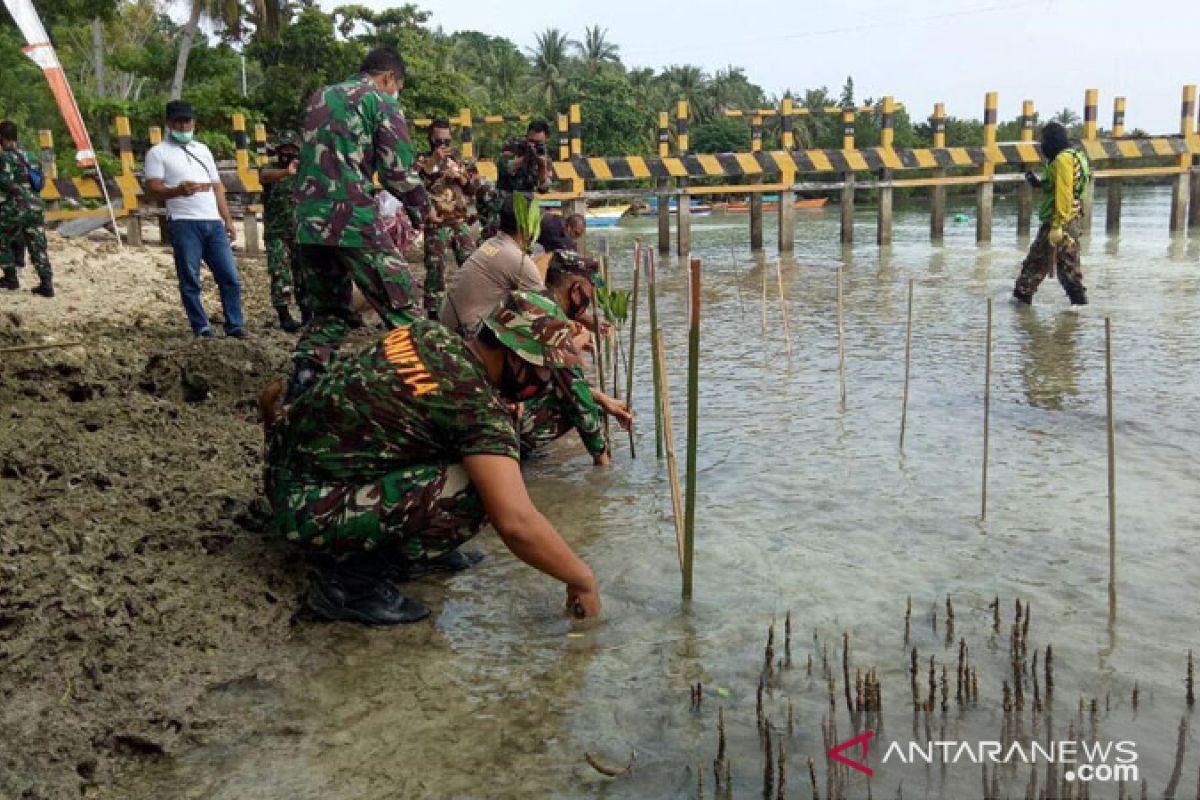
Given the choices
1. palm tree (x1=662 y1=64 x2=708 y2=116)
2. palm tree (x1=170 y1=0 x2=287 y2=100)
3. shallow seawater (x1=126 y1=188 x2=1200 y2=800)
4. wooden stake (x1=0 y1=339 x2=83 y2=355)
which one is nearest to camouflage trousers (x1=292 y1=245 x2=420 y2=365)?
shallow seawater (x1=126 y1=188 x2=1200 y2=800)

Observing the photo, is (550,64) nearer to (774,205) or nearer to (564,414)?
(774,205)

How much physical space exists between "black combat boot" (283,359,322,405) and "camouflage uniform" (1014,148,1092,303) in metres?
7.18

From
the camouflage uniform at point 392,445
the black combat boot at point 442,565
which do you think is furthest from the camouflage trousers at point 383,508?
the black combat boot at point 442,565

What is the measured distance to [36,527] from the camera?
337 centimetres

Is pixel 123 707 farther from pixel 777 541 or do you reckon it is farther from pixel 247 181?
pixel 247 181

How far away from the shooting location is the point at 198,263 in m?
6.88

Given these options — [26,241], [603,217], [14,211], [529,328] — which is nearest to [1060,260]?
[529,328]

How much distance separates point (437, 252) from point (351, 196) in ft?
13.7

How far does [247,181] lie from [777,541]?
440 inches

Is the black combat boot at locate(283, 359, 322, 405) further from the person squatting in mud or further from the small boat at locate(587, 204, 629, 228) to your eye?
the small boat at locate(587, 204, 629, 228)

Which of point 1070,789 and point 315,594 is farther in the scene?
point 315,594

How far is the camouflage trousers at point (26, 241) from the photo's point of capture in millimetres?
8695

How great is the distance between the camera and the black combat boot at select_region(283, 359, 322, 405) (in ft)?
14.8

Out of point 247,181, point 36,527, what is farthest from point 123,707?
point 247,181
